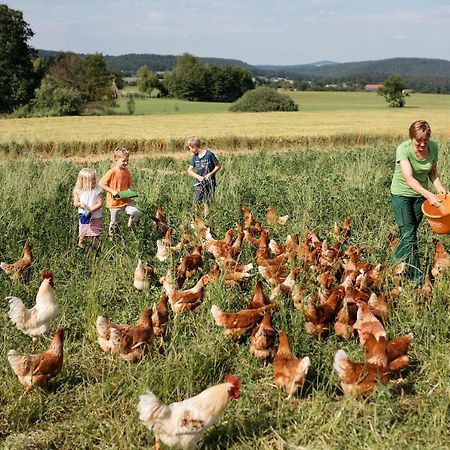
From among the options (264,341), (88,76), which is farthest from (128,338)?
(88,76)

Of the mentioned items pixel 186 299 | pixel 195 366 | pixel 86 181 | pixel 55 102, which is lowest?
pixel 195 366

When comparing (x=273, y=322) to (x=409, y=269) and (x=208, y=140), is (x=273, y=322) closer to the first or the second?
(x=409, y=269)

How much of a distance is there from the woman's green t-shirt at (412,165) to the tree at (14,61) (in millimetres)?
43566

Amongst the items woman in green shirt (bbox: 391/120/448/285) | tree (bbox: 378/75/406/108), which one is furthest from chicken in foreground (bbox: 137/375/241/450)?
tree (bbox: 378/75/406/108)

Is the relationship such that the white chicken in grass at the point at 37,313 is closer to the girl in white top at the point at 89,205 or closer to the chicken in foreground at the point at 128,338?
the chicken in foreground at the point at 128,338

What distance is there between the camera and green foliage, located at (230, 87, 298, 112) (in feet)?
165

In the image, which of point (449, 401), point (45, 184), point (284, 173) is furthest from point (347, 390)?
point (284, 173)

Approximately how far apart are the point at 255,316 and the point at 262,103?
4806 cm

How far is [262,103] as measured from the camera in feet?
166

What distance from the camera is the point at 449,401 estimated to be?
345 cm

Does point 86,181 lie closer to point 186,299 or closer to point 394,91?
point 186,299

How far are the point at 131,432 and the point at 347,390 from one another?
54.1 inches

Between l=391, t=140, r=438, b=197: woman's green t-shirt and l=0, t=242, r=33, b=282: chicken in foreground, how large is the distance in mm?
3728

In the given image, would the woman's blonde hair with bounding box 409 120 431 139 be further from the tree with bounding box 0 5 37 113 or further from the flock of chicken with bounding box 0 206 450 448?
the tree with bounding box 0 5 37 113
